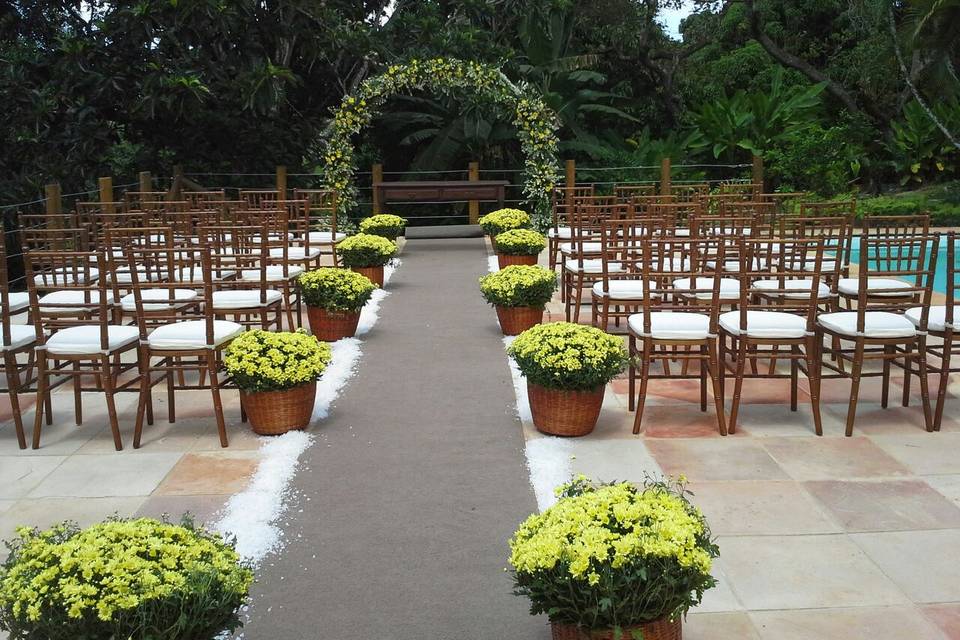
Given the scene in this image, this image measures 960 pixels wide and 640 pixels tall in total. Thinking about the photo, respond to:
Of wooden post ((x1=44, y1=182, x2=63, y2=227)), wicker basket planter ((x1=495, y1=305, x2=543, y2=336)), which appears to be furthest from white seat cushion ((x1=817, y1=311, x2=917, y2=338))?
wooden post ((x1=44, y1=182, x2=63, y2=227))

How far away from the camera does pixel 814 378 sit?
18.1 ft

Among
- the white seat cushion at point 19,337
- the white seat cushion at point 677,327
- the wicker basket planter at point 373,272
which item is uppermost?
the white seat cushion at point 677,327

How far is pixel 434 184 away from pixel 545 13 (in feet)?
14.5

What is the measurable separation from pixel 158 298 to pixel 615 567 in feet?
15.4

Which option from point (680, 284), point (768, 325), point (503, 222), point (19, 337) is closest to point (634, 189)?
point (503, 222)

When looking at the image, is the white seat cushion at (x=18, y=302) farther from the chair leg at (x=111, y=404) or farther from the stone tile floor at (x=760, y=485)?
the chair leg at (x=111, y=404)

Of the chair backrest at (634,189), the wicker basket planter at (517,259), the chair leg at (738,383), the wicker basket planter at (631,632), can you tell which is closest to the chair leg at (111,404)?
the wicker basket planter at (631,632)

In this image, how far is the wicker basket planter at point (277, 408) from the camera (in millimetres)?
5387

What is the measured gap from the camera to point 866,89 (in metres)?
20.8

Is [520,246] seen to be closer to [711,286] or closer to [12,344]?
[711,286]

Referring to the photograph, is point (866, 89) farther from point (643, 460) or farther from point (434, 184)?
point (643, 460)

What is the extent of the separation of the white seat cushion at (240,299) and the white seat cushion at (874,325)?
349cm

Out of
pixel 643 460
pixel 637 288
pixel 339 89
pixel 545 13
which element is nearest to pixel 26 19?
pixel 339 89

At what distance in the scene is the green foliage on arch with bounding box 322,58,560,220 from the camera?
49.7ft
